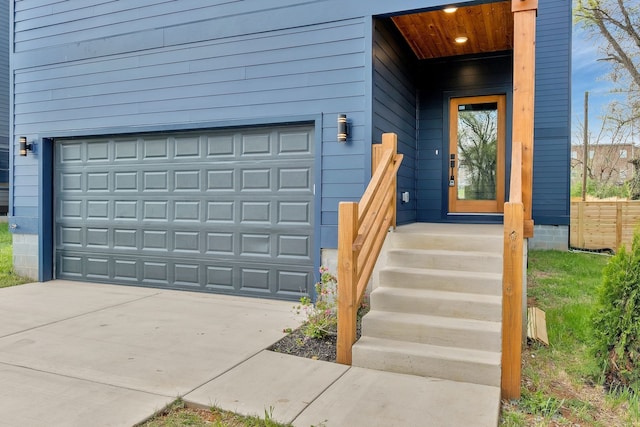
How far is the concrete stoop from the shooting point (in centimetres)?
290

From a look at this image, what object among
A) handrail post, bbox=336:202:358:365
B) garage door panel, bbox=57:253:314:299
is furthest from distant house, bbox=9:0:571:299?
handrail post, bbox=336:202:358:365

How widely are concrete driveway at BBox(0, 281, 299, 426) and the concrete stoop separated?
0.95 m

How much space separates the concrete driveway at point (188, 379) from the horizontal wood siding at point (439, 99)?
2.75 metres

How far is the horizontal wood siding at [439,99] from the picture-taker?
5.88 m

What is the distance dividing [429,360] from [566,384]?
892 mm

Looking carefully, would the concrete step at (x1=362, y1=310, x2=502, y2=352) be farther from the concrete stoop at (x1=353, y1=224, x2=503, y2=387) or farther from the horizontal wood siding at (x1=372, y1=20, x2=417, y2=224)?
the horizontal wood siding at (x1=372, y1=20, x2=417, y2=224)

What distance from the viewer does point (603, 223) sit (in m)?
9.52

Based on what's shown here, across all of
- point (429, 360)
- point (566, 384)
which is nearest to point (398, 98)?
point (429, 360)

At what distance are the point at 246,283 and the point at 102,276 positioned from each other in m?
2.20

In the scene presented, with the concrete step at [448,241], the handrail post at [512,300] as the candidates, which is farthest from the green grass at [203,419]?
the concrete step at [448,241]

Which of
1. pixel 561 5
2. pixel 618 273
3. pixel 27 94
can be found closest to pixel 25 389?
pixel 618 273

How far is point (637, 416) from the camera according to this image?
7.95 feet

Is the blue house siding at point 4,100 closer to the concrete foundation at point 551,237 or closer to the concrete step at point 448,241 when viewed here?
the concrete step at point 448,241

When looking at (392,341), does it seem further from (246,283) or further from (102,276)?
(102,276)
